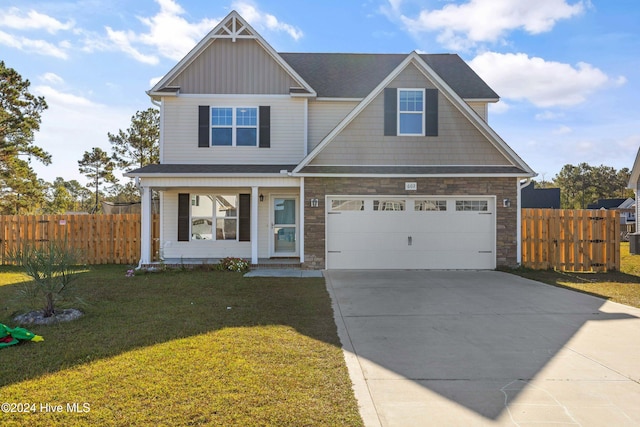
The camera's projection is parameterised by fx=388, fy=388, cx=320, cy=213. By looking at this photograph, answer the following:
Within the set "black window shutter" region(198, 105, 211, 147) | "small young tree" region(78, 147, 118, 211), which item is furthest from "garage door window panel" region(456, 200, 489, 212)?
"small young tree" region(78, 147, 118, 211)

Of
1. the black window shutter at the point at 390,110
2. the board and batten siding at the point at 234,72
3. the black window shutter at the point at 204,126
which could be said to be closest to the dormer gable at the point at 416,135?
the black window shutter at the point at 390,110

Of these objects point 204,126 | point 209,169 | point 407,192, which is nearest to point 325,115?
point 204,126

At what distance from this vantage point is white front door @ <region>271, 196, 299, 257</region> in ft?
45.0

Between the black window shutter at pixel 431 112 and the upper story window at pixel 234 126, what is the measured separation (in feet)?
18.9

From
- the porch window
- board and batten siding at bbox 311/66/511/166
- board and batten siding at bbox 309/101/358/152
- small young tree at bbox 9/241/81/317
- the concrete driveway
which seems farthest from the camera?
board and batten siding at bbox 309/101/358/152

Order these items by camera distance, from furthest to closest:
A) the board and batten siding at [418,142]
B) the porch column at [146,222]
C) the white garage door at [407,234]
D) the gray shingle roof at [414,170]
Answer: the porch column at [146,222] → the board and batten siding at [418,142] → the white garage door at [407,234] → the gray shingle roof at [414,170]

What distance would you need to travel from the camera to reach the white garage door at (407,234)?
12.2m

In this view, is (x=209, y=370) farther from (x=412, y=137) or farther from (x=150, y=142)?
(x=150, y=142)

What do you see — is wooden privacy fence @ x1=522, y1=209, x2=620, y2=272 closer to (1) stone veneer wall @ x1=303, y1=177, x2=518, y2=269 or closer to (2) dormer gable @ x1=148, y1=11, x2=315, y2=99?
(1) stone veneer wall @ x1=303, y1=177, x2=518, y2=269

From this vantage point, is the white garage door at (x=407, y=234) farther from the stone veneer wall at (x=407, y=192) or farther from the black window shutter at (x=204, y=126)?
the black window shutter at (x=204, y=126)

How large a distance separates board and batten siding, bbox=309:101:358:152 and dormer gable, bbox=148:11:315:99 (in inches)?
32.3

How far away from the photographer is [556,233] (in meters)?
12.6

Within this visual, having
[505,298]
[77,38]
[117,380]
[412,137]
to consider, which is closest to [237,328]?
[117,380]

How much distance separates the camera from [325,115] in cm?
1438
